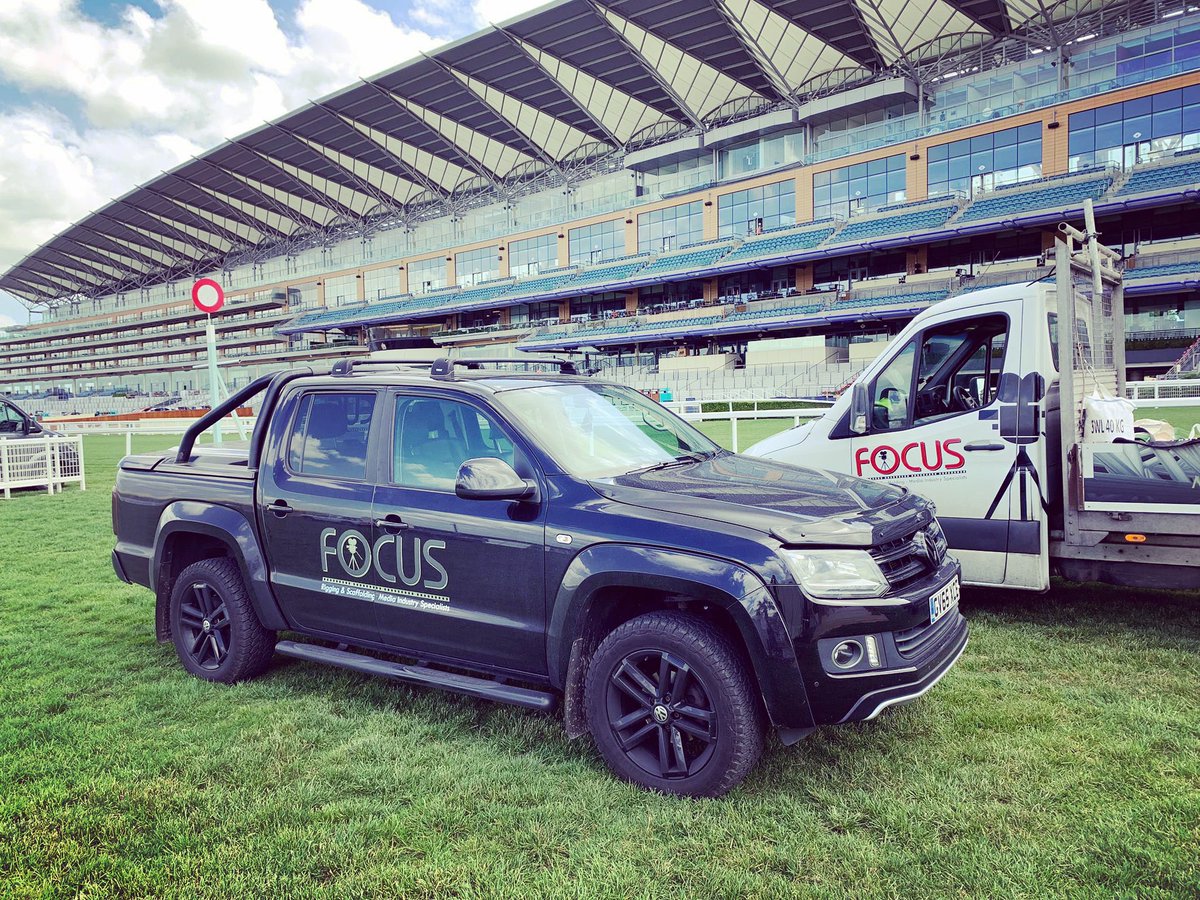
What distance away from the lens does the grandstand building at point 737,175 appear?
38.8 metres

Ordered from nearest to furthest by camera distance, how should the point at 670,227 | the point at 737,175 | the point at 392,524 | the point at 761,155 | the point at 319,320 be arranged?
1. the point at 392,524
2. the point at 761,155
3. the point at 737,175
4. the point at 670,227
5. the point at 319,320

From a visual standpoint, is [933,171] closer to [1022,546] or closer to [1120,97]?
[1120,97]

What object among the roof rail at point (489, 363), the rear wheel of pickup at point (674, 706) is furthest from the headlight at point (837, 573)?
the roof rail at point (489, 363)

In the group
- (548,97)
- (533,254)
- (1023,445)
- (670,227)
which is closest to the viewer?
(1023,445)

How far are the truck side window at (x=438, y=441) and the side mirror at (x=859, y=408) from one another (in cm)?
328

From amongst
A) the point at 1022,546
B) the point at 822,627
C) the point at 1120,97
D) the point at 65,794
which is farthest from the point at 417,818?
the point at 1120,97

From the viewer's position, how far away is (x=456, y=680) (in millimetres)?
3785

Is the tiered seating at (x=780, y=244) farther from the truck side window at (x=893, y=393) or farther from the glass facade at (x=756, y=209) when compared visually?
the truck side window at (x=893, y=393)

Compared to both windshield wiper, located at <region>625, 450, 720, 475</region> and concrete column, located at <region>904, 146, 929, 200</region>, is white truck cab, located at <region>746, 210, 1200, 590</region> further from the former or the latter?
concrete column, located at <region>904, 146, 929, 200</region>

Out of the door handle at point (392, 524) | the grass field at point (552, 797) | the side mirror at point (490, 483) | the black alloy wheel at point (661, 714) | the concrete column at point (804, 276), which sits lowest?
the grass field at point (552, 797)

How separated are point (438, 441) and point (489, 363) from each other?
704 millimetres

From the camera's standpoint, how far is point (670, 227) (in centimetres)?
5681

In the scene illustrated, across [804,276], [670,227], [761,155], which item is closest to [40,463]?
[804,276]

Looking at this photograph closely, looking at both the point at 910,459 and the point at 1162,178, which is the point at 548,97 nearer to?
the point at 1162,178
